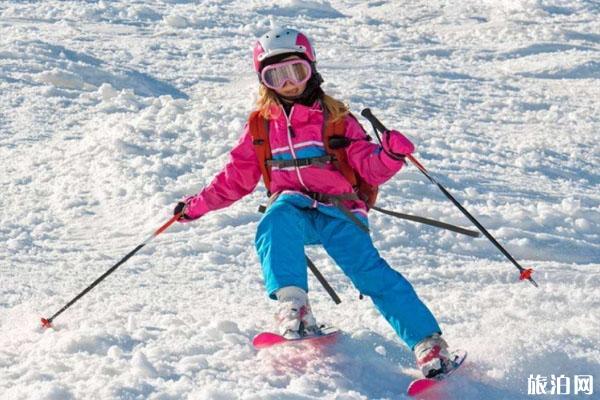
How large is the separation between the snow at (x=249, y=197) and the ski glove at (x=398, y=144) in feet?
3.21

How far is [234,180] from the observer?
487 cm

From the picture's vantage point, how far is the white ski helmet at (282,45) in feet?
15.5

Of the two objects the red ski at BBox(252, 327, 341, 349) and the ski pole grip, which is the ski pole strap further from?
the red ski at BBox(252, 327, 341, 349)

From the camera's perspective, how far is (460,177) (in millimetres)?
8289

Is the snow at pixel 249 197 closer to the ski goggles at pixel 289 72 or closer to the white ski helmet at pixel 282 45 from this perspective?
the ski goggles at pixel 289 72

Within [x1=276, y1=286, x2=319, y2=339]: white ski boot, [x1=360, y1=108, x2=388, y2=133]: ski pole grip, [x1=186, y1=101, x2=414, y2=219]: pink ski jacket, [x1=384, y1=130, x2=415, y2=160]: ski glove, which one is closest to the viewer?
[x1=276, y1=286, x2=319, y2=339]: white ski boot

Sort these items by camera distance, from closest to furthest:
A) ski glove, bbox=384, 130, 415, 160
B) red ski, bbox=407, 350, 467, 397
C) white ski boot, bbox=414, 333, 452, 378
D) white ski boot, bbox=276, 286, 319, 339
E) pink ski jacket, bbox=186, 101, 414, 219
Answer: red ski, bbox=407, 350, 467, 397, white ski boot, bbox=414, 333, 452, 378, white ski boot, bbox=276, 286, 319, 339, ski glove, bbox=384, 130, 415, 160, pink ski jacket, bbox=186, 101, 414, 219

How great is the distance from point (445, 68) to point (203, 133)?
5.00 meters

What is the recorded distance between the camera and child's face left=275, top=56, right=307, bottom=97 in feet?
15.5

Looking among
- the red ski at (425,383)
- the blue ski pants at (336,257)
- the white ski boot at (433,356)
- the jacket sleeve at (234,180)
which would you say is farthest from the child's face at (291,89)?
the red ski at (425,383)

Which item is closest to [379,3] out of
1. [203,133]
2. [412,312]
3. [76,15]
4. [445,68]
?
[445,68]

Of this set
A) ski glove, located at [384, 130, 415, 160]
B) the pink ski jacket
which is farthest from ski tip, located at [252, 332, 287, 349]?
ski glove, located at [384, 130, 415, 160]

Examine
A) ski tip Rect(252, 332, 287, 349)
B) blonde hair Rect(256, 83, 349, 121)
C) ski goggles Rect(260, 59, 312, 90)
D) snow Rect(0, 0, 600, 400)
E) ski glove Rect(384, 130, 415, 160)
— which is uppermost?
ski goggles Rect(260, 59, 312, 90)

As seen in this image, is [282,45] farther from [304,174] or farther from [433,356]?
[433,356]
